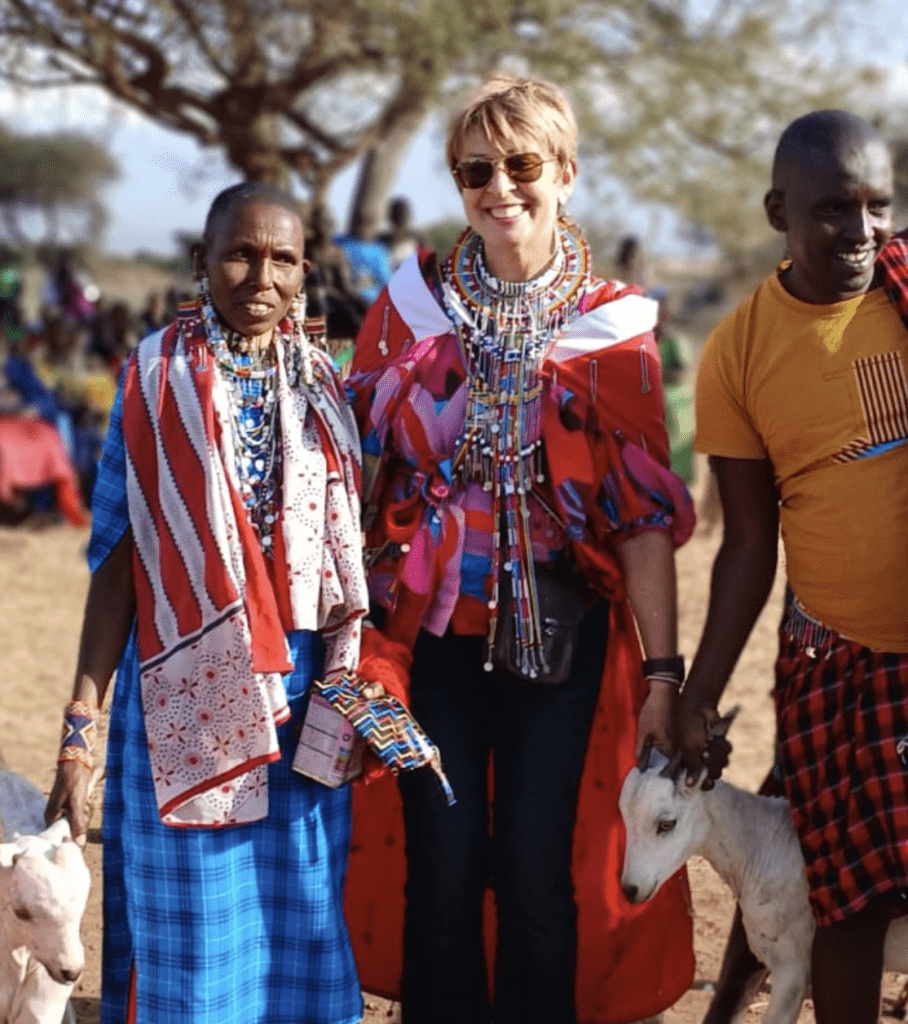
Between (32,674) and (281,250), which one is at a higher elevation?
(281,250)

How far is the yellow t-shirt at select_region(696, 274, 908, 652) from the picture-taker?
3234mm

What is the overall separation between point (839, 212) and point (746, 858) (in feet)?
4.64

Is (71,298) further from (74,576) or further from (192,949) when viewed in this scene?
(192,949)

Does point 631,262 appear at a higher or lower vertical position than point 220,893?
higher

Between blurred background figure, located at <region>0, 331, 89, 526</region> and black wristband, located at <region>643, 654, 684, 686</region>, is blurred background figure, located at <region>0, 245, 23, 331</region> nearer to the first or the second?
blurred background figure, located at <region>0, 331, 89, 526</region>

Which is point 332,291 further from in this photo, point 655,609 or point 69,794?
point 69,794

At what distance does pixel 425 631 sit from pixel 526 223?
880mm

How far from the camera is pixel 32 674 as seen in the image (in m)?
9.16

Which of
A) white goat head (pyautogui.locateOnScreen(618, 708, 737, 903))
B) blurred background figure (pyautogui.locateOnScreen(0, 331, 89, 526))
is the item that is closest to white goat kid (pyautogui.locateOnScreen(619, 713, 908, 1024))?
white goat head (pyautogui.locateOnScreen(618, 708, 737, 903))

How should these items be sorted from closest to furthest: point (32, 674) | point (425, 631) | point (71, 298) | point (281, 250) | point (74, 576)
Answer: point (281, 250), point (425, 631), point (32, 674), point (74, 576), point (71, 298)

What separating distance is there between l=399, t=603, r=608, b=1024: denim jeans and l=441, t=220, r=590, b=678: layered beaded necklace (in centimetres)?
12

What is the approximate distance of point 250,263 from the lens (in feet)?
10.9

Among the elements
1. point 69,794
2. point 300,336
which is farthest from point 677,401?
point 69,794

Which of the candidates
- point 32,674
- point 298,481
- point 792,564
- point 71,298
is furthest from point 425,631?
point 71,298
